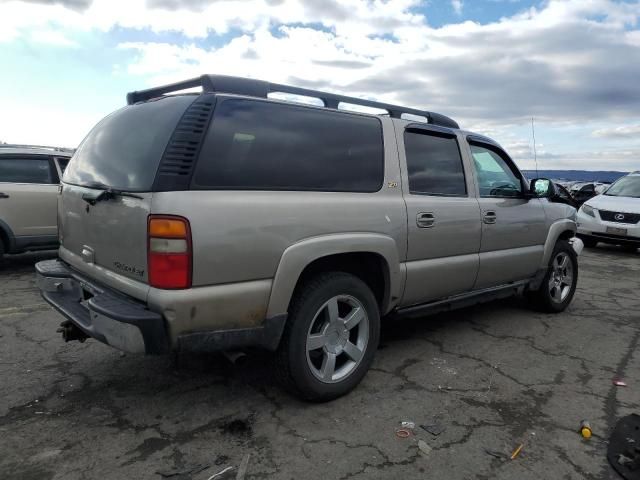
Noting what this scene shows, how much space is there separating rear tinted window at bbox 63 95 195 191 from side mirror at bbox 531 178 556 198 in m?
3.41

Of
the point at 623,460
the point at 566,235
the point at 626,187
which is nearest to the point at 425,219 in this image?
the point at 623,460

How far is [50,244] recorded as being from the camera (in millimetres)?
7070

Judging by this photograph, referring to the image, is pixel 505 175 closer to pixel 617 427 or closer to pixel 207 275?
pixel 617 427

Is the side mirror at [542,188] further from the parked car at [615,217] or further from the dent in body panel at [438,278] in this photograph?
the parked car at [615,217]

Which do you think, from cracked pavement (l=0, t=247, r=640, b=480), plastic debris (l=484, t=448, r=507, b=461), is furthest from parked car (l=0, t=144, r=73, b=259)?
plastic debris (l=484, t=448, r=507, b=461)

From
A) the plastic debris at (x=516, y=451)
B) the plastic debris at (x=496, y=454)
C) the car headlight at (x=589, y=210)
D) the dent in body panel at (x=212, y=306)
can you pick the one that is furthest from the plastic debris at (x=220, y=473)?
the car headlight at (x=589, y=210)

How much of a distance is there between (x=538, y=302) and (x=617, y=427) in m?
2.45

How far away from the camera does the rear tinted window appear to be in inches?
102

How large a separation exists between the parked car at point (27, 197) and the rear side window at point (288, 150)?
17.7 ft

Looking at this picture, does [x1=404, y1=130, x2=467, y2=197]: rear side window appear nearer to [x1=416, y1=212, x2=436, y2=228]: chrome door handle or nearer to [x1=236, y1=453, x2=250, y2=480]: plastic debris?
[x1=416, y1=212, x2=436, y2=228]: chrome door handle

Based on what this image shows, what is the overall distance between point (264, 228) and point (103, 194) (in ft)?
2.94

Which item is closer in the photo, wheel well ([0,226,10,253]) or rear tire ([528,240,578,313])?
rear tire ([528,240,578,313])

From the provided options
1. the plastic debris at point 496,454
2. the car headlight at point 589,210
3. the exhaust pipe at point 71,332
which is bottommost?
the plastic debris at point 496,454

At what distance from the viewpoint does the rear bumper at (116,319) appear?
239cm
